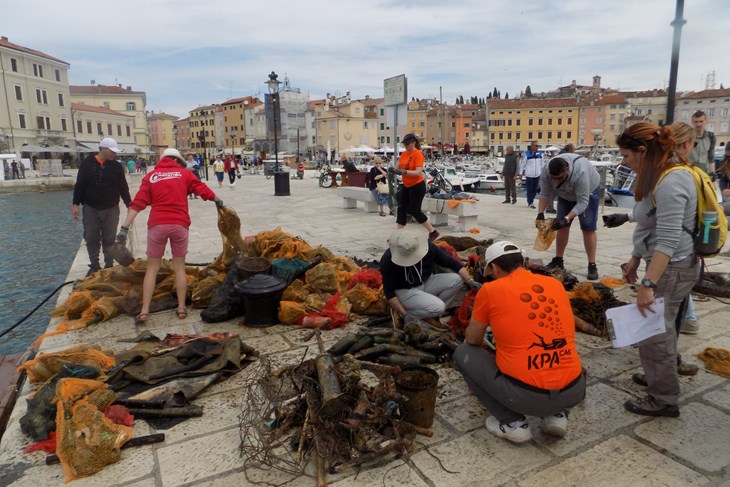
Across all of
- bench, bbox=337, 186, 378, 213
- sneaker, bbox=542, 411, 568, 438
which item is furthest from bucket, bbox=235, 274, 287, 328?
bench, bbox=337, 186, 378, 213

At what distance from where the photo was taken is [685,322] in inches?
167

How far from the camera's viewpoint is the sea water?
625 centimetres

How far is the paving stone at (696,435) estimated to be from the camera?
260cm

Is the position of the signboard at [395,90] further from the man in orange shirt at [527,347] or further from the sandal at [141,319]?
the man in orange shirt at [527,347]

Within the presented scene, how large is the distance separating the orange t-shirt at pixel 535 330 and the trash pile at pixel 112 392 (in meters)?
2.06

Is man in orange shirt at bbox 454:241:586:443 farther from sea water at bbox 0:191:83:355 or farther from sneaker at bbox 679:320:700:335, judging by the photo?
sea water at bbox 0:191:83:355

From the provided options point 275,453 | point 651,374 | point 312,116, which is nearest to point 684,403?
point 651,374

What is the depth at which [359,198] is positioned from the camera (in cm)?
1341

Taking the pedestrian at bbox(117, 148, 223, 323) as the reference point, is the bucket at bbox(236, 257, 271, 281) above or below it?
below

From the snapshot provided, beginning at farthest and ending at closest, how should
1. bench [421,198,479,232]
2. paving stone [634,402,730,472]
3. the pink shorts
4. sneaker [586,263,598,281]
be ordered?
bench [421,198,479,232] < sneaker [586,263,598,281] < the pink shorts < paving stone [634,402,730,472]

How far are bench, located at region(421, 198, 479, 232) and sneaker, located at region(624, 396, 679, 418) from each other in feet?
22.0

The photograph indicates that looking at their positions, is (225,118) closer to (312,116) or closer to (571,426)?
(312,116)

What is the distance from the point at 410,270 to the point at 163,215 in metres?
2.59

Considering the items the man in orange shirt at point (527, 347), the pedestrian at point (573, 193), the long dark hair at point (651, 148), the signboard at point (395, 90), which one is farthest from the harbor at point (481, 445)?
the signboard at point (395, 90)
